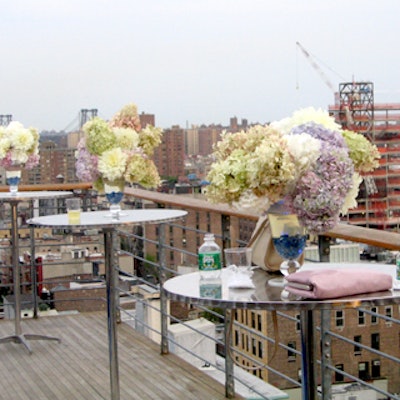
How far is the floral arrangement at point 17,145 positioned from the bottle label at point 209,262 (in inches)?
113

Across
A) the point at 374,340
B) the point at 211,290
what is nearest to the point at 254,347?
the point at 374,340

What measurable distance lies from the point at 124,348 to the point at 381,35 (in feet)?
42.7

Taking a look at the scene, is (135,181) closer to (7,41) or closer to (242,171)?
(242,171)

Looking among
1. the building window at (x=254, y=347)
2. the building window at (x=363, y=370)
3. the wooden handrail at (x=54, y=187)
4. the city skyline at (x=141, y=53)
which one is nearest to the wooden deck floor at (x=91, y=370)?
the building window at (x=254, y=347)

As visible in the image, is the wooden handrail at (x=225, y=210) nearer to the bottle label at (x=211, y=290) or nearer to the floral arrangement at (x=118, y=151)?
the bottle label at (x=211, y=290)

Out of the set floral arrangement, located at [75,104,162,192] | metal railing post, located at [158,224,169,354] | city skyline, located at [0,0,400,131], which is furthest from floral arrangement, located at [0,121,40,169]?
city skyline, located at [0,0,400,131]

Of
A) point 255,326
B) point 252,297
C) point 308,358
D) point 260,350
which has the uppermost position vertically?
point 252,297

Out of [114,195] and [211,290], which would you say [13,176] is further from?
[211,290]

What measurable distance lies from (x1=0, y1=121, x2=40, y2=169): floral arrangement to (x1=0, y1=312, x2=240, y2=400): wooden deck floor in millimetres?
1080

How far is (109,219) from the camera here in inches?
139

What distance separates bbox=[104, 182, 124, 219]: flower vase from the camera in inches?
143

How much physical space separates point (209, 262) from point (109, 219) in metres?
1.45

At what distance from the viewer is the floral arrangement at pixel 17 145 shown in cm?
477

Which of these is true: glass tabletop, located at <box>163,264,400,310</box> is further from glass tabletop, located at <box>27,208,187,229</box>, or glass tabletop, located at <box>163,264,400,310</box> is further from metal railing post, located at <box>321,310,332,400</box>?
glass tabletop, located at <box>27,208,187,229</box>
